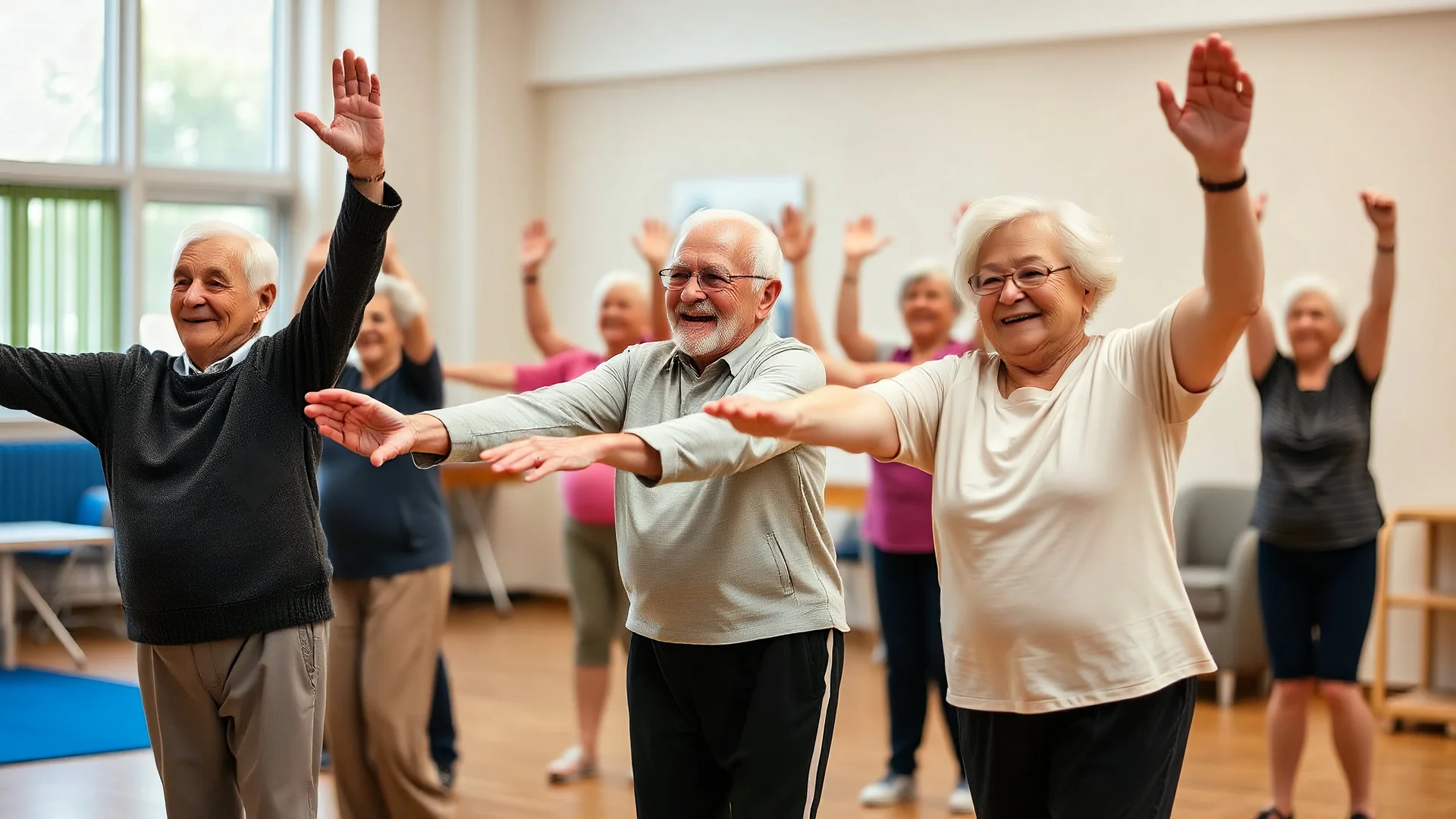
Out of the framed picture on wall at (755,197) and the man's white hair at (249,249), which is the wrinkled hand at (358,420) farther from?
the framed picture on wall at (755,197)

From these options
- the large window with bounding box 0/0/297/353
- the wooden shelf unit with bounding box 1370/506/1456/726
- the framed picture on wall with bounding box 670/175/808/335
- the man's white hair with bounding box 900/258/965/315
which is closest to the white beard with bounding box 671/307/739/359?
the man's white hair with bounding box 900/258/965/315

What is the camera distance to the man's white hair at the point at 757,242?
2406 mm

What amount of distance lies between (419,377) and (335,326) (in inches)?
61.2

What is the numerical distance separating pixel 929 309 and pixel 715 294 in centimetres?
226

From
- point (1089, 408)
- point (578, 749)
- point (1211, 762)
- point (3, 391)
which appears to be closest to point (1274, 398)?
point (1211, 762)

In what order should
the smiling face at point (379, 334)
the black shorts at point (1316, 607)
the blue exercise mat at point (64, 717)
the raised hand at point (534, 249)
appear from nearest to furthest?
1. the smiling face at point (379, 334)
2. the black shorts at point (1316, 607)
3. the raised hand at point (534, 249)
4. the blue exercise mat at point (64, 717)

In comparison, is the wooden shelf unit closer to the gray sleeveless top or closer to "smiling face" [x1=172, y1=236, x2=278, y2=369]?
the gray sleeveless top

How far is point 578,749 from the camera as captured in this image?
4.84 meters

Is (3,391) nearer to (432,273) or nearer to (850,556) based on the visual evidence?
(850,556)

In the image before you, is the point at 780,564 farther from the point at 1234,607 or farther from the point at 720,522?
the point at 1234,607

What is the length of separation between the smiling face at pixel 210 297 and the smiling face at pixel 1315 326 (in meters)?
3.11

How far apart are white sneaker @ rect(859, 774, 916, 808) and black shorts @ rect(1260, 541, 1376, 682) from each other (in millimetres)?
1118

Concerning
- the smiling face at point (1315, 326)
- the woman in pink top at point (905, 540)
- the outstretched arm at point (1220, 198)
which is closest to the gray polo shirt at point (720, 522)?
the outstretched arm at point (1220, 198)

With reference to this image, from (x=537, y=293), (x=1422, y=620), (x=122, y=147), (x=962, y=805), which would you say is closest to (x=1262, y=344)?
(x=962, y=805)
